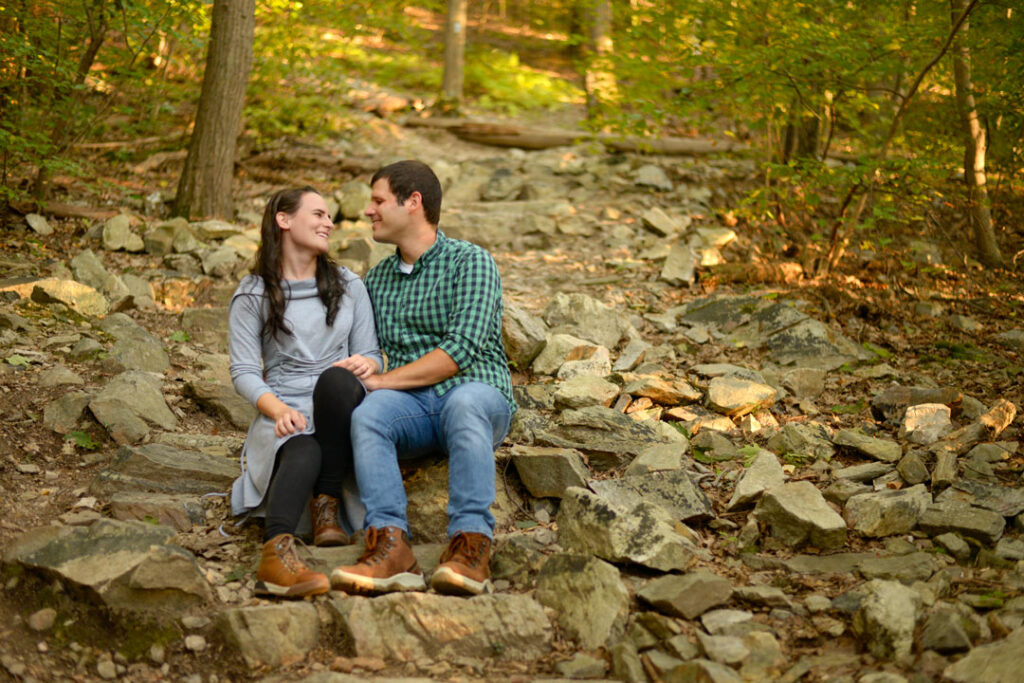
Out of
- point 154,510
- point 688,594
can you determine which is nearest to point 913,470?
point 688,594

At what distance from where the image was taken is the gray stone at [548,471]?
3.56 metres

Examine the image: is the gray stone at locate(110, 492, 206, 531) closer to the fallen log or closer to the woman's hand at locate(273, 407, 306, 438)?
the woman's hand at locate(273, 407, 306, 438)

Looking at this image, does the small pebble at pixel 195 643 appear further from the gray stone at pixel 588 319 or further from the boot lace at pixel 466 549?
the gray stone at pixel 588 319

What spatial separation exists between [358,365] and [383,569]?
2.83 feet

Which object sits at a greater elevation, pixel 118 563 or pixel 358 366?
pixel 358 366

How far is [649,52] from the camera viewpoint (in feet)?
26.9

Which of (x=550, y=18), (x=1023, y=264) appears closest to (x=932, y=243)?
(x=1023, y=264)

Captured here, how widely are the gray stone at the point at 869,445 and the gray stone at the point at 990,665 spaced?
160 cm

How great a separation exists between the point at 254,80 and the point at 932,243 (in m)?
8.20

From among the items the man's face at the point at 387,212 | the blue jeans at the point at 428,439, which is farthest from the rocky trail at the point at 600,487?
the man's face at the point at 387,212

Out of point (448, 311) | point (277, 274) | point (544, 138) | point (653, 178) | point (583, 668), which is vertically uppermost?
point (544, 138)

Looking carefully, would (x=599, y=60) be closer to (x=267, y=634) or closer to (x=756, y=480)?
(x=756, y=480)

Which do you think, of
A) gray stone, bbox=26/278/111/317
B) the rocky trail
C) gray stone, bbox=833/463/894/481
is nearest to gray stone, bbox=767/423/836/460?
the rocky trail

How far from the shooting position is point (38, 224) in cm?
675
